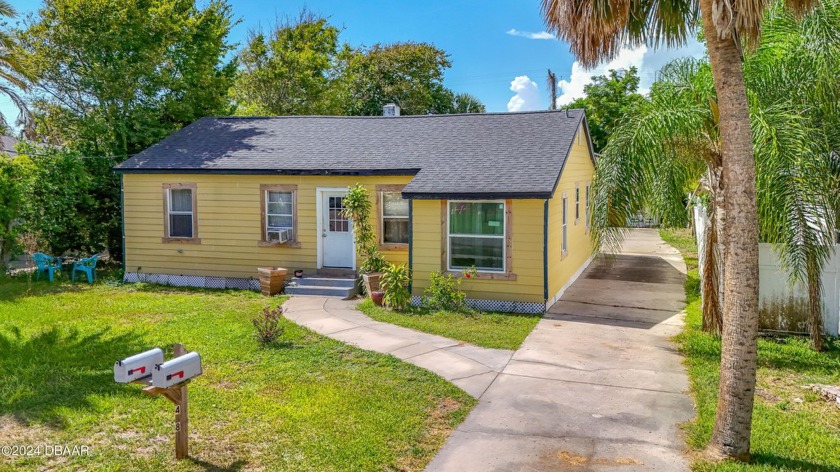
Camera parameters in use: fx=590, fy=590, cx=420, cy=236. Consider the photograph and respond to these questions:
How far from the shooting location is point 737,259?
499 cm

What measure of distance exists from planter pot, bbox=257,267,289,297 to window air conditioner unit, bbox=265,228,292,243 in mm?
777

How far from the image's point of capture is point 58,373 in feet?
24.2

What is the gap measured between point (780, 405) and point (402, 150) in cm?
947

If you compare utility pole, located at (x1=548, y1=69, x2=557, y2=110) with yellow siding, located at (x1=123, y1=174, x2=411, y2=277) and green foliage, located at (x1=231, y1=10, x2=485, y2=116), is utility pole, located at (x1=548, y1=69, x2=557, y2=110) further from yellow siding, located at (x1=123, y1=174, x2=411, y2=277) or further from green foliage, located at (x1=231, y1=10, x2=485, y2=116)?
yellow siding, located at (x1=123, y1=174, x2=411, y2=277)

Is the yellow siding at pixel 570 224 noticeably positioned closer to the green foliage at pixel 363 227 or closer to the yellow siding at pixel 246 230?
the yellow siding at pixel 246 230

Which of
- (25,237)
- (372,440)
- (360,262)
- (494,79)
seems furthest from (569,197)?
(494,79)

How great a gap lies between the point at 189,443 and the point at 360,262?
321 inches

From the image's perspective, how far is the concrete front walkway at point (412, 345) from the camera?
7555 millimetres

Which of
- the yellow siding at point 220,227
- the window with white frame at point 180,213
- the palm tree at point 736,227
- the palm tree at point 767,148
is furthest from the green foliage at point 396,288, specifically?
the palm tree at point 736,227

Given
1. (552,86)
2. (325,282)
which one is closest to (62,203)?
(325,282)

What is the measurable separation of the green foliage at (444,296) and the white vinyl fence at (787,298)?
505cm

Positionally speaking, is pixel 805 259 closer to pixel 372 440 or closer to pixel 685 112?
pixel 685 112

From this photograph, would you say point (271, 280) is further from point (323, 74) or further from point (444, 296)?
point (323, 74)

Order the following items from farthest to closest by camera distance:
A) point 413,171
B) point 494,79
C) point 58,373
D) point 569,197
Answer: point 494,79
point 569,197
point 413,171
point 58,373
